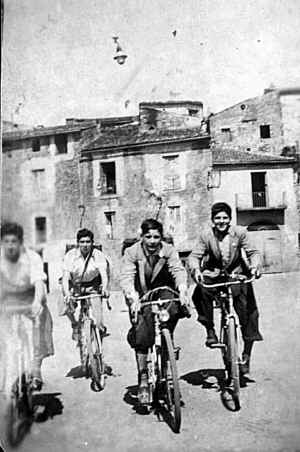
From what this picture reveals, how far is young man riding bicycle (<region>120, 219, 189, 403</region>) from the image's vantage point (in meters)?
3.96

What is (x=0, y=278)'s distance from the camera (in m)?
4.45

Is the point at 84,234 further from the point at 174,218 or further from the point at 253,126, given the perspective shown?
the point at 253,126

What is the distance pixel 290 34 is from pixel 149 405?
7.64ft

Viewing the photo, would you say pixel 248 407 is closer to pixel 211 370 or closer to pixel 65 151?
pixel 211 370

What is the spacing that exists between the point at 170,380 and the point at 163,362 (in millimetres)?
110

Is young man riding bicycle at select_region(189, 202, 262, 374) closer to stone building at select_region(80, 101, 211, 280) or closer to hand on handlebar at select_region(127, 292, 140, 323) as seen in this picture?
stone building at select_region(80, 101, 211, 280)

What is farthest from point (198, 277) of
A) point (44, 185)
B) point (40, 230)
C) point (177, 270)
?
point (44, 185)

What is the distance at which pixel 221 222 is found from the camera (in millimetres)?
4004

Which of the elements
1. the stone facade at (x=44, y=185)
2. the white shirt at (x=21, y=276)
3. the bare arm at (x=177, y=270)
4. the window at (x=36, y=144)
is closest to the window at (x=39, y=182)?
the stone facade at (x=44, y=185)

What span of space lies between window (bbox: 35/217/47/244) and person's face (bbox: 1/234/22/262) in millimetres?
130

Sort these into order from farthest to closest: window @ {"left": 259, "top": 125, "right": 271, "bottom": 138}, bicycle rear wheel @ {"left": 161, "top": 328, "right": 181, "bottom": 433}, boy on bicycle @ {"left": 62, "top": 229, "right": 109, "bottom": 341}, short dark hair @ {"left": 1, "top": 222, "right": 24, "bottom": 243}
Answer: short dark hair @ {"left": 1, "top": 222, "right": 24, "bottom": 243} < boy on bicycle @ {"left": 62, "top": 229, "right": 109, "bottom": 341} < window @ {"left": 259, "top": 125, "right": 271, "bottom": 138} < bicycle rear wheel @ {"left": 161, "top": 328, "right": 181, "bottom": 433}

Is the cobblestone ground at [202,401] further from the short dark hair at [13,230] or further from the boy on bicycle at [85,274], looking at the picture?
the short dark hair at [13,230]

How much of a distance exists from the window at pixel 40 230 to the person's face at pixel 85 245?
0.26 meters

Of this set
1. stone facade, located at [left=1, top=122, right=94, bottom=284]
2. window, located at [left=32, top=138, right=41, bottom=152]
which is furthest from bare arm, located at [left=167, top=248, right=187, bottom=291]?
window, located at [left=32, top=138, right=41, bottom=152]
